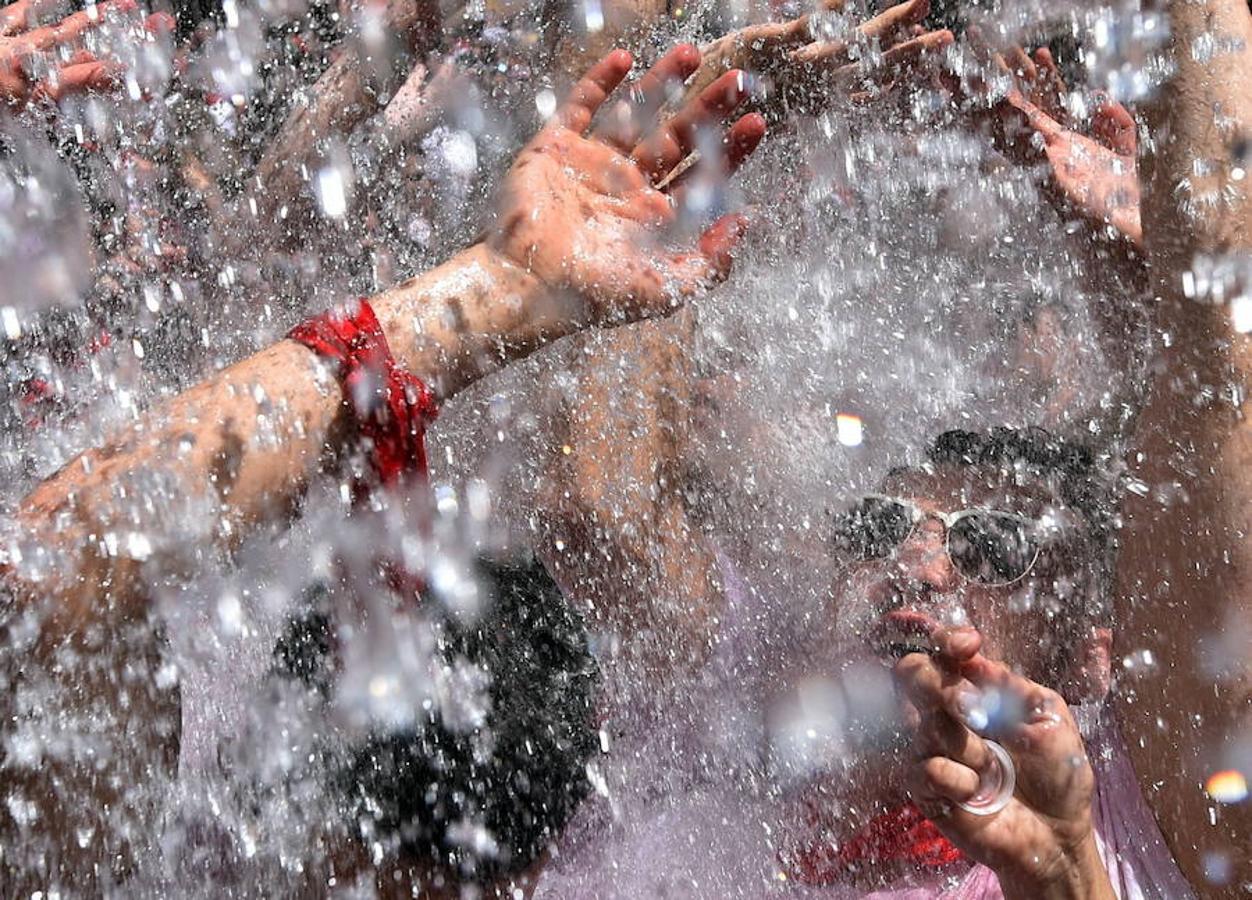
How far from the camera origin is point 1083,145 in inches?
76.5

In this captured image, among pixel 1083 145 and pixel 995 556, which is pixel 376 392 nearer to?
pixel 995 556

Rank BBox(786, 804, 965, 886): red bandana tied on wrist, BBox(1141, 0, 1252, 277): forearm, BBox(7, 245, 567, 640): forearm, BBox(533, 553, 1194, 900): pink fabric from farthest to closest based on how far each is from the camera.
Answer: BBox(786, 804, 965, 886): red bandana tied on wrist < BBox(533, 553, 1194, 900): pink fabric < BBox(1141, 0, 1252, 277): forearm < BBox(7, 245, 567, 640): forearm

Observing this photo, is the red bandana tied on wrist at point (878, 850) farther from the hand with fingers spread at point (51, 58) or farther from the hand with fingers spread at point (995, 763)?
the hand with fingers spread at point (51, 58)

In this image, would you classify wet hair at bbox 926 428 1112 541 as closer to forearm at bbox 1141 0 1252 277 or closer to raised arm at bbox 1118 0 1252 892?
raised arm at bbox 1118 0 1252 892

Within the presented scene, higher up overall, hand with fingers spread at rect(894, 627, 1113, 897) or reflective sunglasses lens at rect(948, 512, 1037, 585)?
hand with fingers spread at rect(894, 627, 1113, 897)

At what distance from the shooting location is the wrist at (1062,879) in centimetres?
132

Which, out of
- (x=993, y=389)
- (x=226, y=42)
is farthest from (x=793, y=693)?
(x=226, y=42)

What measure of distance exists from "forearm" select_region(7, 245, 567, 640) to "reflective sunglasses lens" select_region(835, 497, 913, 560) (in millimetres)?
974

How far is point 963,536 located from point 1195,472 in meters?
0.71

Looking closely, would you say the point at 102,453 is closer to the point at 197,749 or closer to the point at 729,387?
the point at 197,749

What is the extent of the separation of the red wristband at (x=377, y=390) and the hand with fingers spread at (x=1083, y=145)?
1282mm

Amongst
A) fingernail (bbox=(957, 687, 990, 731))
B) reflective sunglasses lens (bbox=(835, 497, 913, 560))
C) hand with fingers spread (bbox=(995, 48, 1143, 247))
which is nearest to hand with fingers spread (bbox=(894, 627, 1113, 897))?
fingernail (bbox=(957, 687, 990, 731))

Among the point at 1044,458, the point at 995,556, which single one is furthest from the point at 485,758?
the point at 1044,458

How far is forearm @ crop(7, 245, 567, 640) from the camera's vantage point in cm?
116
